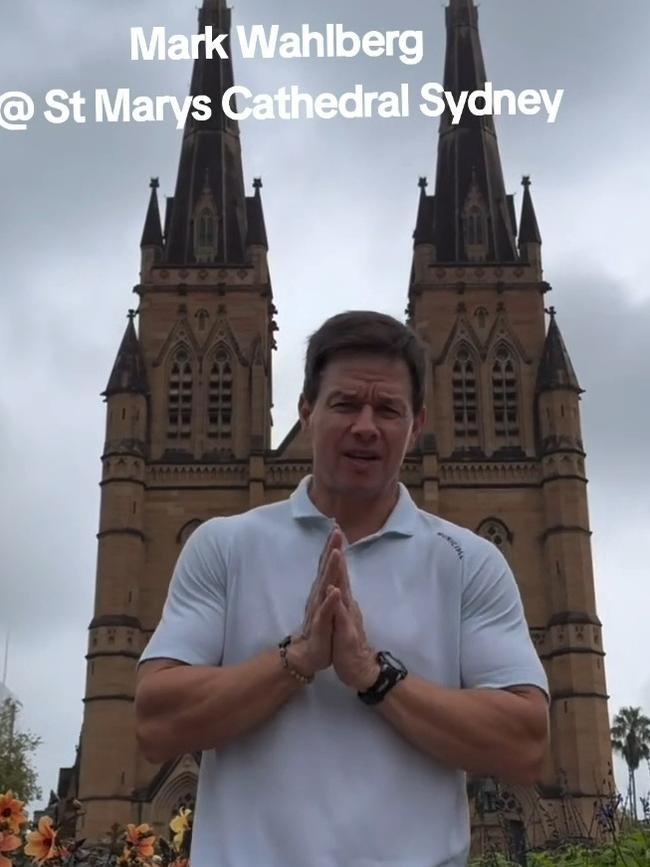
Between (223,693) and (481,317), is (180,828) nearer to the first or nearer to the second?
(223,693)

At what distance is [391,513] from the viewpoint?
2.62m

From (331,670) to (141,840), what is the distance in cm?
385

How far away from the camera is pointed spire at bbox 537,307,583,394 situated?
40.8 metres

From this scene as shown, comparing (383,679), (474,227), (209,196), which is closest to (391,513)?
(383,679)

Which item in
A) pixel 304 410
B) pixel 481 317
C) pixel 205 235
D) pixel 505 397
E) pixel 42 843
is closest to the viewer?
pixel 304 410

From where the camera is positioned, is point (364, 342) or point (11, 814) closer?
point (364, 342)

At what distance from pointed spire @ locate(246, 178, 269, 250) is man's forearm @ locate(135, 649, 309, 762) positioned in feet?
139

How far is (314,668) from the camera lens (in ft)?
7.55

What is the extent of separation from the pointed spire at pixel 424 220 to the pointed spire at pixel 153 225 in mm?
9382

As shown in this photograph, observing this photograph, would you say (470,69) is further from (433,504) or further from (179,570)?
(179,570)

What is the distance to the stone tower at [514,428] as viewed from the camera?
37.2 metres

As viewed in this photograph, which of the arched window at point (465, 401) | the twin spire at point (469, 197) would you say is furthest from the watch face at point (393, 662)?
the twin spire at point (469, 197)

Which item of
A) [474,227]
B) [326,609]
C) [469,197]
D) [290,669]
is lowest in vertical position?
[290,669]

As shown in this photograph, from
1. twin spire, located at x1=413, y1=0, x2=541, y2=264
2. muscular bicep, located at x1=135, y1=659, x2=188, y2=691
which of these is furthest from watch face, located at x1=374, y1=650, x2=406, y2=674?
twin spire, located at x1=413, y1=0, x2=541, y2=264
